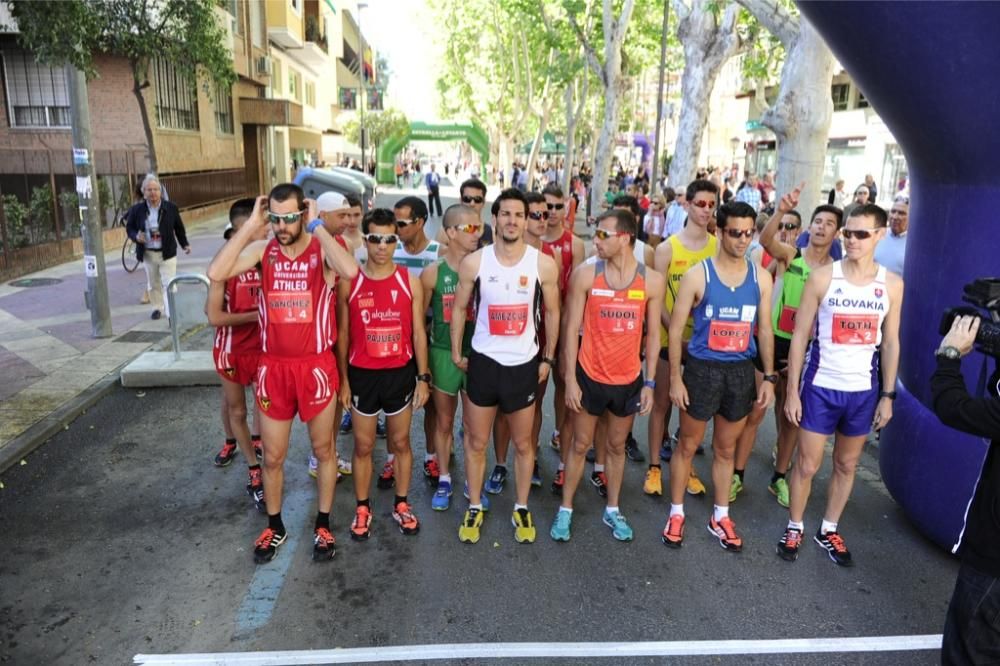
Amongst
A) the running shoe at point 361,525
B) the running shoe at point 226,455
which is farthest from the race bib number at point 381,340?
the running shoe at point 226,455

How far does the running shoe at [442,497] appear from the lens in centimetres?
476

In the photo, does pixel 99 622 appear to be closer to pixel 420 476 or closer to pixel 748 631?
pixel 420 476

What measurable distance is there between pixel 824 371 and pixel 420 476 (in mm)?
2815

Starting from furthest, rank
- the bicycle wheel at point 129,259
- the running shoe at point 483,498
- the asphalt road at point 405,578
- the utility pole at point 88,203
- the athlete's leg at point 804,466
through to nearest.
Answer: the bicycle wheel at point 129,259
the utility pole at point 88,203
the running shoe at point 483,498
the athlete's leg at point 804,466
the asphalt road at point 405,578

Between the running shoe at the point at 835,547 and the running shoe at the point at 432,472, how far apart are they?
2.48 meters

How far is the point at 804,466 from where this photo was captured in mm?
4258

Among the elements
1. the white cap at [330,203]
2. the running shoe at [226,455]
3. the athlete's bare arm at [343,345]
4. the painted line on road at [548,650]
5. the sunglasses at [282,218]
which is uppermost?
the white cap at [330,203]

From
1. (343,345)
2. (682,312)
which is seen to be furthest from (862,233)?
(343,345)

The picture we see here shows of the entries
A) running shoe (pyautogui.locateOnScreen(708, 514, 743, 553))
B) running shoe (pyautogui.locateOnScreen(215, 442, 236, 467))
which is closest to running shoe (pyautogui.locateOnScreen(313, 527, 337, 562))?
running shoe (pyautogui.locateOnScreen(215, 442, 236, 467))

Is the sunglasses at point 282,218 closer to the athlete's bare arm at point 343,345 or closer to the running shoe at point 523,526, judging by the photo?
the athlete's bare arm at point 343,345

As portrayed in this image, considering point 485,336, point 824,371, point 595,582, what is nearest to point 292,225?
point 485,336

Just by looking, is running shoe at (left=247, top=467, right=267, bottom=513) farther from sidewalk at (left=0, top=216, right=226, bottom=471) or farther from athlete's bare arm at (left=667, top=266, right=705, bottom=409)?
athlete's bare arm at (left=667, top=266, right=705, bottom=409)

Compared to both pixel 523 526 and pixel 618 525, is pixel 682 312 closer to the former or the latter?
pixel 618 525

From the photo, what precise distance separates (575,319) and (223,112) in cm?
2434
